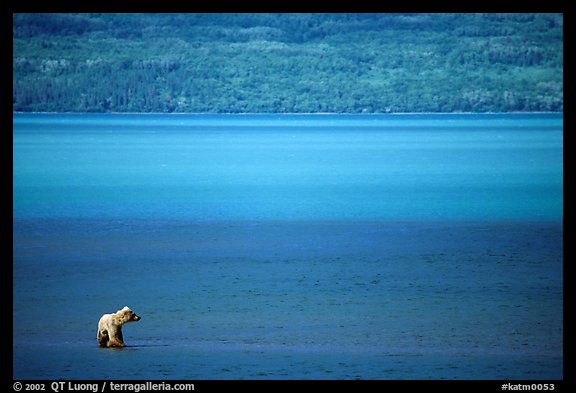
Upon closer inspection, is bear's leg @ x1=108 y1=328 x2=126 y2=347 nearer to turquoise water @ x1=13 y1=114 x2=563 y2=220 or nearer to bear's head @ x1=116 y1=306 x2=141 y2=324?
bear's head @ x1=116 y1=306 x2=141 y2=324

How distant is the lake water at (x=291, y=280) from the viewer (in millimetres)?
7906

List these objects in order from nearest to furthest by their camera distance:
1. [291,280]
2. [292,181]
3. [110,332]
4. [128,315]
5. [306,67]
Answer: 1. [128,315]
2. [110,332]
3. [291,280]
4. [292,181]
5. [306,67]

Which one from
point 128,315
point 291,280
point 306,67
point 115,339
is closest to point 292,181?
point 291,280

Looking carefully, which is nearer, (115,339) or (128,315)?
(128,315)

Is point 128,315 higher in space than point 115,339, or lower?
higher

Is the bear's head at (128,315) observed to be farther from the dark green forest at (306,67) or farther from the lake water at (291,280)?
the dark green forest at (306,67)

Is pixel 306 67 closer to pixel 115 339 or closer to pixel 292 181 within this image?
pixel 292 181

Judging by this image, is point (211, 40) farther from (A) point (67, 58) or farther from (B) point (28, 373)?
(B) point (28, 373)

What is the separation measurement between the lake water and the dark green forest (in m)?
89.8

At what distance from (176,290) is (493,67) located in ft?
350

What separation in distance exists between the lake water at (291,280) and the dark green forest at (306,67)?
295 ft

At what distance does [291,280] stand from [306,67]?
10531cm

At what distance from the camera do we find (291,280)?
11.2 metres
